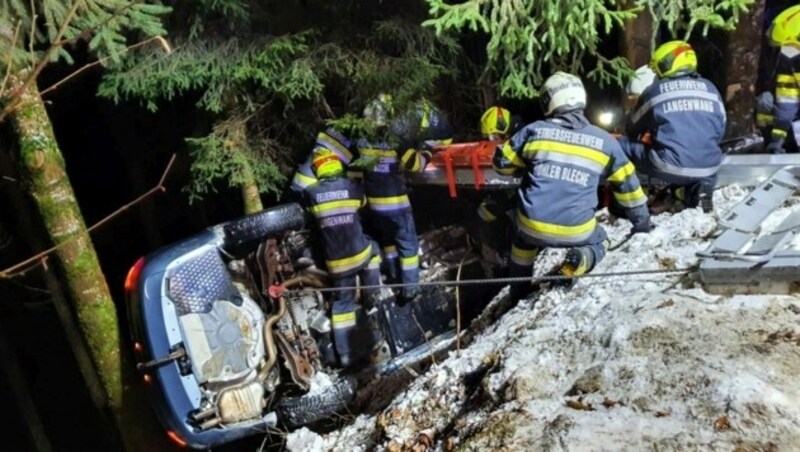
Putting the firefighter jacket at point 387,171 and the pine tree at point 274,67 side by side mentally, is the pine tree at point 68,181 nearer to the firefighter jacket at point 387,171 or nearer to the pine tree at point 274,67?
the pine tree at point 274,67

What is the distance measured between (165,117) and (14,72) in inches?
234

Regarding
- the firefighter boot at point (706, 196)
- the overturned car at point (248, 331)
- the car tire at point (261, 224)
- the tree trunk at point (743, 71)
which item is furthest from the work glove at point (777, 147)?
the car tire at point (261, 224)

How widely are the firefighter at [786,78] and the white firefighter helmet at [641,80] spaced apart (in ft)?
6.02

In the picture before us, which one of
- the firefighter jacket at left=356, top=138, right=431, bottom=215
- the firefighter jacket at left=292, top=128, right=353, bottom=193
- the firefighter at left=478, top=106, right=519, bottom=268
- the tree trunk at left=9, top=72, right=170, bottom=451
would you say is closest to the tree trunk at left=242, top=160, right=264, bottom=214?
the firefighter jacket at left=292, top=128, right=353, bottom=193

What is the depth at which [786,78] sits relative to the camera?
19.4ft

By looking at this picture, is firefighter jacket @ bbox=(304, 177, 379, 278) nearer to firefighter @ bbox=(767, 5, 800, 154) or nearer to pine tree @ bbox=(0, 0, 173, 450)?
pine tree @ bbox=(0, 0, 173, 450)

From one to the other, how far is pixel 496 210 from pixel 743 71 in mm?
3928

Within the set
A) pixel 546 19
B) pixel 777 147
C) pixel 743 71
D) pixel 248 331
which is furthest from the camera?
pixel 743 71

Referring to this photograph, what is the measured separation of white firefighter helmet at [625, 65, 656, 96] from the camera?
5.05 m

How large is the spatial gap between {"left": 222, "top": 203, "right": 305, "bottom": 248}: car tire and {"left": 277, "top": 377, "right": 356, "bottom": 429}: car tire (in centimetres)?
128

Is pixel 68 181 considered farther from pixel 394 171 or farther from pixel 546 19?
pixel 546 19

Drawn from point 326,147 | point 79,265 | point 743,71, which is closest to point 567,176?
point 326,147

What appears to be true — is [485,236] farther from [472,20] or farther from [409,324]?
[472,20]

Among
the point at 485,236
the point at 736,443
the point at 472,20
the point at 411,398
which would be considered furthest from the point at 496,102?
the point at 736,443
